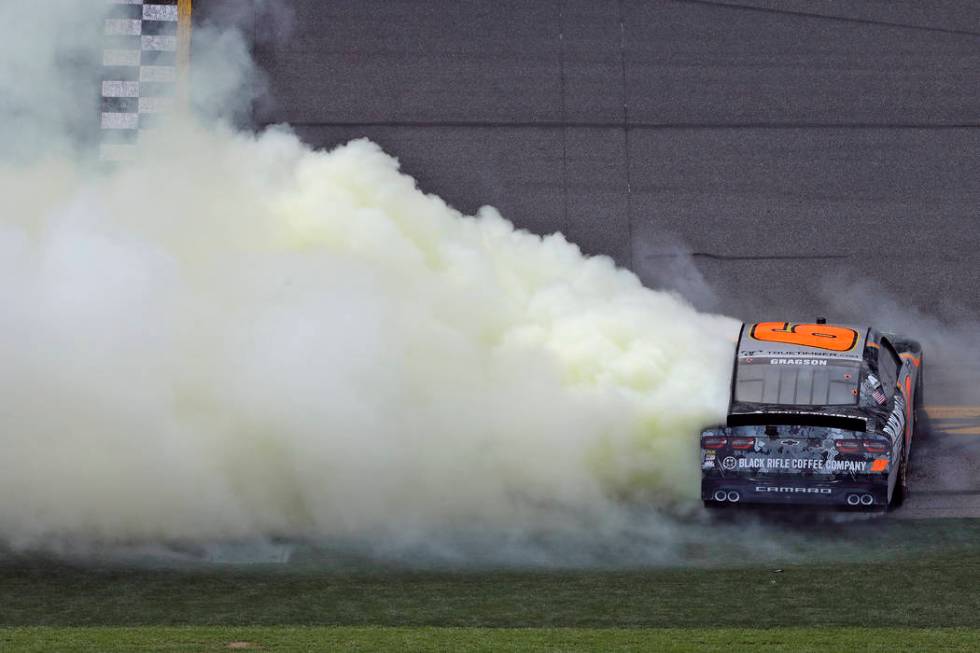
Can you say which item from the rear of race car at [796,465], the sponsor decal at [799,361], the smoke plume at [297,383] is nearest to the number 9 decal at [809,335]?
the sponsor decal at [799,361]

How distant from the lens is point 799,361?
14852mm

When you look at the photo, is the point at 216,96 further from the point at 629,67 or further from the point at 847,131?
the point at 847,131

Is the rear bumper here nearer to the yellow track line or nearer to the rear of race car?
the rear of race car

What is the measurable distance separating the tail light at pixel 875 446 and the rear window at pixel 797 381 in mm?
732

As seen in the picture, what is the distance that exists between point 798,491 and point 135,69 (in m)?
10.3

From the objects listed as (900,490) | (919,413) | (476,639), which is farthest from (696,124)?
(476,639)

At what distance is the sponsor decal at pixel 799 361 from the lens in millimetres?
14820

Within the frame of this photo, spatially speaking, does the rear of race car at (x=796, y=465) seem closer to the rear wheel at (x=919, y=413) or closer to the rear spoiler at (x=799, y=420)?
the rear spoiler at (x=799, y=420)

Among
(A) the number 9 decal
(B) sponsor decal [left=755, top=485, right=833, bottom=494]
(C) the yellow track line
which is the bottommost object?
(B) sponsor decal [left=755, top=485, right=833, bottom=494]

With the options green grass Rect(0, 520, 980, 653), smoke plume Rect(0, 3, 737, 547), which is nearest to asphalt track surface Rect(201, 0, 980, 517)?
smoke plume Rect(0, 3, 737, 547)

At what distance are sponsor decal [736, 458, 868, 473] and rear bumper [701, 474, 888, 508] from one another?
0.08 metres

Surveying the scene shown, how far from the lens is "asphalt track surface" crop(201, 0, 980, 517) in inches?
749

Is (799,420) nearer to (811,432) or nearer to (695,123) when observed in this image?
(811,432)

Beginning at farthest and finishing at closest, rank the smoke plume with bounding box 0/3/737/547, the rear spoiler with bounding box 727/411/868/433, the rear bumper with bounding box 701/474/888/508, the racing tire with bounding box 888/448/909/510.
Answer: the racing tire with bounding box 888/448/909/510
the smoke plume with bounding box 0/3/737/547
the rear spoiler with bounding box 727/411/868/433
the rear bumper with bounding box 701/474/888/508
